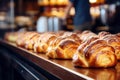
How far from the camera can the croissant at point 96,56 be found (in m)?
1.38

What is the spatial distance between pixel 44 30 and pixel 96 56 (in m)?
3.45

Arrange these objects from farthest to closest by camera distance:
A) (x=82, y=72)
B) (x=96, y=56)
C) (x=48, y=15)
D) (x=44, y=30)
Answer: (x=48, y=15) < (x=44, y=30) < (x=96, y=56) < (x=82, y=72)

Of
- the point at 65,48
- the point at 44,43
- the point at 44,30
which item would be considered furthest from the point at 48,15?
the point at 65,48

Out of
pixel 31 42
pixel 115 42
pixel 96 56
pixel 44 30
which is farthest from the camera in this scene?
pixel 44 30

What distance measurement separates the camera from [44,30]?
481 centimetres

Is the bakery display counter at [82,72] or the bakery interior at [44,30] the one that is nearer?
the bakery display counter at [82,72]

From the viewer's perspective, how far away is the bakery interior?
4.41 feet

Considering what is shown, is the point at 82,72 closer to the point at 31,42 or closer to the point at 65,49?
the point at 65,49

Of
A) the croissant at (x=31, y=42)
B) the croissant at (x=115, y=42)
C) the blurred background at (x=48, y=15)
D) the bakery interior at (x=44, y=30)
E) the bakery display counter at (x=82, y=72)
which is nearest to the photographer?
the bakery display counter at (x=82, y=72)

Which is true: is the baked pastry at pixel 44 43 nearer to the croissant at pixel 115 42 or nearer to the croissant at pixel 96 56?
the croissant at pixel 115 42

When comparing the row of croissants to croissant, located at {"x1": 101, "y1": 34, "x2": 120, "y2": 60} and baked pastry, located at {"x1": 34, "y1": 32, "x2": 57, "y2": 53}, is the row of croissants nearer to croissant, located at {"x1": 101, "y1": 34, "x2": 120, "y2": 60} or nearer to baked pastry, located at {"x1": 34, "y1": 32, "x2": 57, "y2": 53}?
croissant, located at {"x1": 101, "y1": 34, "x2": 120, "y2": 60}

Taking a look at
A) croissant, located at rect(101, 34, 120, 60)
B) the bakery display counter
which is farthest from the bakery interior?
croissant, located at rect(101, 34, 120, 60)

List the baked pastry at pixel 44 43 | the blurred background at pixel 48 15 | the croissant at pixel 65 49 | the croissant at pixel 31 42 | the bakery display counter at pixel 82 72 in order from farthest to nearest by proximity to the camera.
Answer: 1. the blurred background at pixel 48 15
2. the croissant at pixel 31 42
3. the baked pastry at pixel 44 43
4. the croissant at pixel 65 49
5. the bakery display counter at pixel 82 72

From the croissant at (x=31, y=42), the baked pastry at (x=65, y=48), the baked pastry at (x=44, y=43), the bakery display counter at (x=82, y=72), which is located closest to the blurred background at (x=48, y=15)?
the croissant at (x=31, y=42)
